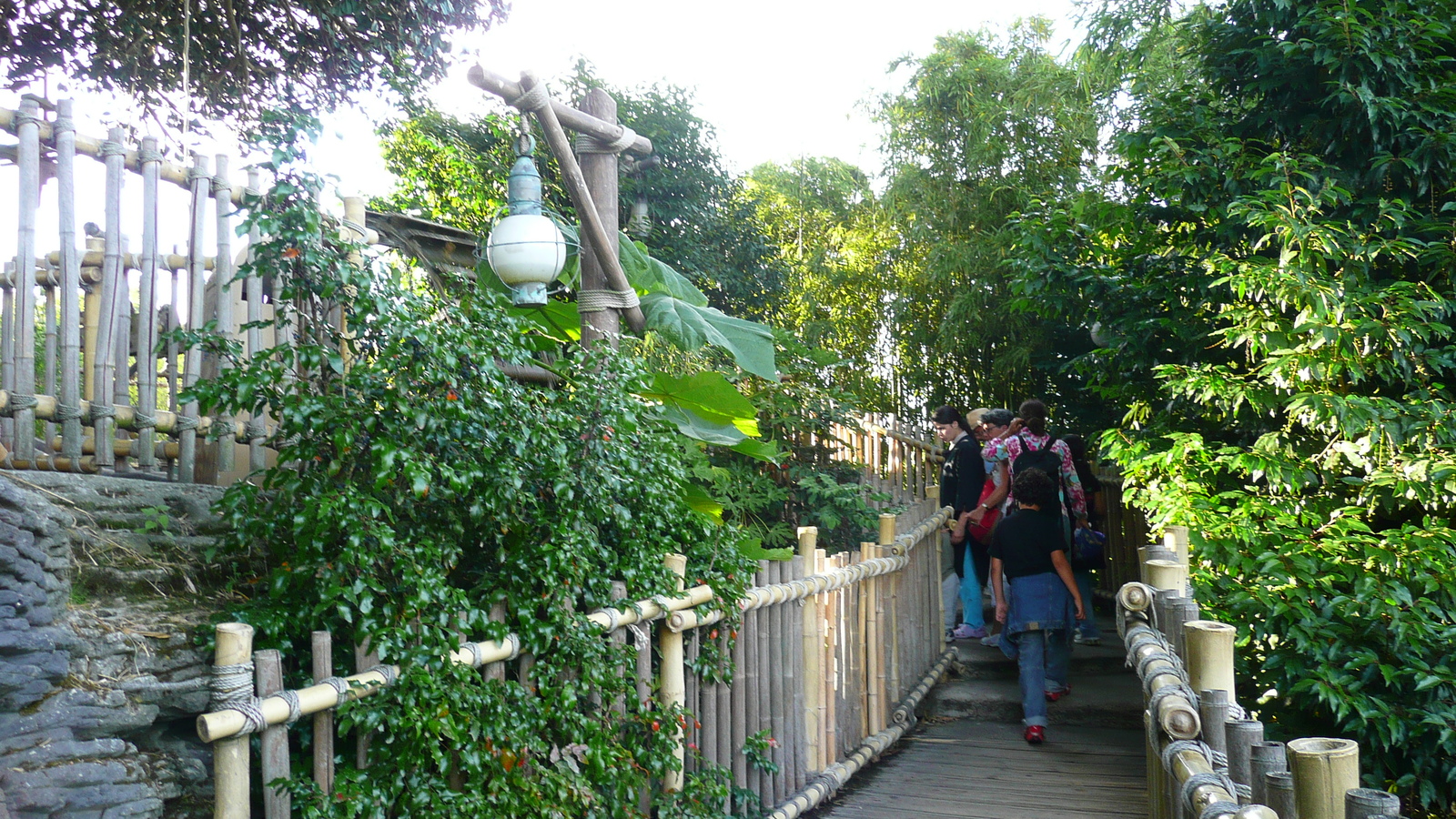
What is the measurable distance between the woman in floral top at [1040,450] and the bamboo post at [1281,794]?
468cm

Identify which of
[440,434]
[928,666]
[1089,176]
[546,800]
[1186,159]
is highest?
[1089,176]

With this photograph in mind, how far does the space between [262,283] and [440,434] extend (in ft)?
6.44

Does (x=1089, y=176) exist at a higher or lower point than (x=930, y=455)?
higher

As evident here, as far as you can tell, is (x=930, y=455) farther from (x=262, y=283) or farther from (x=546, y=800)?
(x=546, y=800)

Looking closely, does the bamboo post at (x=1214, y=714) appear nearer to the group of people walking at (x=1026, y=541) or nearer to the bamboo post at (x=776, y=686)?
the bamboo post at (x=776, y=686)

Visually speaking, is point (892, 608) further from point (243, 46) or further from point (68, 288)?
point (243, 46)

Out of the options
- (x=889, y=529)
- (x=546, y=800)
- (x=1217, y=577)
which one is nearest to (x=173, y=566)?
(x=546, y=800)

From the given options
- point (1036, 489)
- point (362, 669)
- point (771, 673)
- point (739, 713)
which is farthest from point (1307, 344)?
point (362, 669)

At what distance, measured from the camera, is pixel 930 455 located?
9633 mm

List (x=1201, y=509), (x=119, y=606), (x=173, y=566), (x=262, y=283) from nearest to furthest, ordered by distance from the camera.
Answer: (x=119, y=606) → (x=173, y=566) → (x=262, y=283) → (x=1201, y=509)

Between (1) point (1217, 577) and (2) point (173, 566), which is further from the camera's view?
(1) point (1217, 577)

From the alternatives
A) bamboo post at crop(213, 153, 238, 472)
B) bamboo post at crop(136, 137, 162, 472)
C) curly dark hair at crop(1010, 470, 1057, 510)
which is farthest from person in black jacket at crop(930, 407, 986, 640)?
bamboo post at crop(136, 137, 162, 472)

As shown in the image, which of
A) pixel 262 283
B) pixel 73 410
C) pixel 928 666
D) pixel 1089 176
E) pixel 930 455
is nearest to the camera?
pixel 73 410

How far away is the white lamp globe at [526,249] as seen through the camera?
A: 13.0 feet
